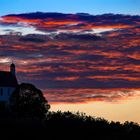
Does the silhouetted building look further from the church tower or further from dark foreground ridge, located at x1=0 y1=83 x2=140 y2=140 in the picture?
dark foreground ridge, located at x1=0 y1=83 x2=140 y2=140

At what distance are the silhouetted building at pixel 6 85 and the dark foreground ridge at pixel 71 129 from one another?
30.3 meters

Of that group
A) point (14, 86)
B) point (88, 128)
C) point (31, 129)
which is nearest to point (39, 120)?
point (31, 129)

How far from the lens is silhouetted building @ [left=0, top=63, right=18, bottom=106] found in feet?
421

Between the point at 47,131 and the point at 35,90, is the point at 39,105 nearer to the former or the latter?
the point at 35,90

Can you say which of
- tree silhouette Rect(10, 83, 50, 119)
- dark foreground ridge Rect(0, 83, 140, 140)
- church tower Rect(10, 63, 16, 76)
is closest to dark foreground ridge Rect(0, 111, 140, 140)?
dark foreground ridge Rect(0, 83, 140, 140)

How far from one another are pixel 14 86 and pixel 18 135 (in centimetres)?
3712

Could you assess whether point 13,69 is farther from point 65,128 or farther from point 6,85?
point 65,128

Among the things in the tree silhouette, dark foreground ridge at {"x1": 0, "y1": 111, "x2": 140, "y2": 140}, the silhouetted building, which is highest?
the silhouetted building

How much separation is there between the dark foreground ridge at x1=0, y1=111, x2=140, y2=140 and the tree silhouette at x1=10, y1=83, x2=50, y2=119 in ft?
43.3

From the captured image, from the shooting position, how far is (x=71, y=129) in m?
91.0

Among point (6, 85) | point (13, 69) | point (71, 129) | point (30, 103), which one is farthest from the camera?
point (13, 69)

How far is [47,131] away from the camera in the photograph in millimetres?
92938

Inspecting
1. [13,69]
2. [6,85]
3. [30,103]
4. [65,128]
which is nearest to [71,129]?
[65,128]

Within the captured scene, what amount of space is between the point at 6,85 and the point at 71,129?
42.0 meters
